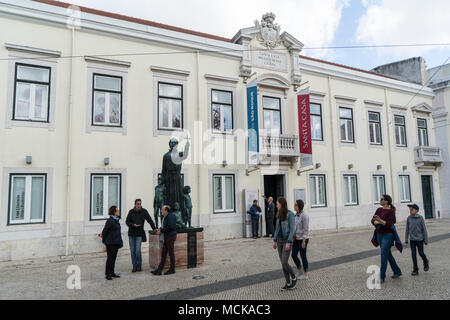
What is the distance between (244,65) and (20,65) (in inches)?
353

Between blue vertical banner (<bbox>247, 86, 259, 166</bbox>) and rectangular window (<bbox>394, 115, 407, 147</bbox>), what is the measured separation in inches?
427

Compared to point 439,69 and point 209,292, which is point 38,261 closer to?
point 209,292

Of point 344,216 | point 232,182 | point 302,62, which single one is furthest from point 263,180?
point 302,62

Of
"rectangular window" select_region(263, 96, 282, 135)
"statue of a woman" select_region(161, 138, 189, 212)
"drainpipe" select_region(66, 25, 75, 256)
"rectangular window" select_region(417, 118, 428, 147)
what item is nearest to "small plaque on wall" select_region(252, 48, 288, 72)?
Answer: "rectangular window" select_region(263, 96, 282, 135)

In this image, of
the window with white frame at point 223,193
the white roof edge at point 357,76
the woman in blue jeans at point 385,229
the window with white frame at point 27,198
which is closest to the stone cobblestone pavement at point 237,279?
the woman in blue jeans at point 385,229

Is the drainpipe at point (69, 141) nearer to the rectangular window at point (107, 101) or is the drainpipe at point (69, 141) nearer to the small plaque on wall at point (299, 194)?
the rectangular window at point (107, 101)

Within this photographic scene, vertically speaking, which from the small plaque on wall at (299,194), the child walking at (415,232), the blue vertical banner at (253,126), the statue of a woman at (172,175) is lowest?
the child walking at (415,232)

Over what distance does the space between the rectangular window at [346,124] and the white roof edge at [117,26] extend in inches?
277

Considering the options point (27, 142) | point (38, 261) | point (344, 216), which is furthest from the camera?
point (344, 216)

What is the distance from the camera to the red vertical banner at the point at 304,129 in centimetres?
1509

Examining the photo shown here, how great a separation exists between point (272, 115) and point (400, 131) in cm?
982

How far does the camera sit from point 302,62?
16.5m

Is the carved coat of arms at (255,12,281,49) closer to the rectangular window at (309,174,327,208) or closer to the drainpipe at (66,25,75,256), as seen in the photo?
the rectangular window at (309,174,327,208)

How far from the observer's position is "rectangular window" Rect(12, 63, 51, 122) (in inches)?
422
